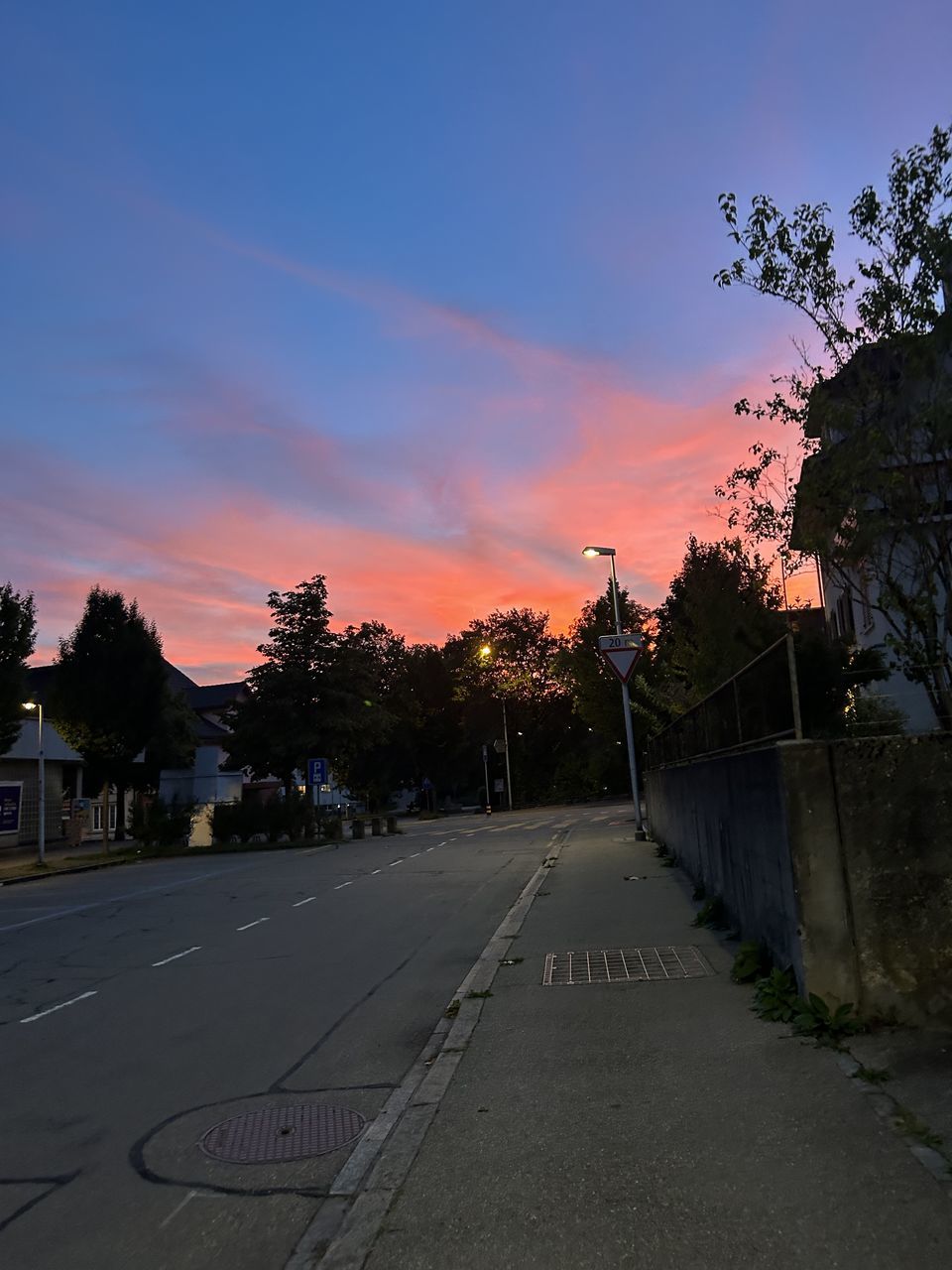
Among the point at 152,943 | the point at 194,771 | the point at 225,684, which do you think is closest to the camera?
the point at 152,943

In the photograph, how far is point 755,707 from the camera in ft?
28.3

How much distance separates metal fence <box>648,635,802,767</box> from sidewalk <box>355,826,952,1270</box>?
82.7 inches

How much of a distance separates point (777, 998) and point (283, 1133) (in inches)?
134

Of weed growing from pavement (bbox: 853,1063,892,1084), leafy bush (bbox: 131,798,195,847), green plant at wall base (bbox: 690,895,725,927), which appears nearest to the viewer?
weed growing from pavement (bbox: 853,1063,892,1084)

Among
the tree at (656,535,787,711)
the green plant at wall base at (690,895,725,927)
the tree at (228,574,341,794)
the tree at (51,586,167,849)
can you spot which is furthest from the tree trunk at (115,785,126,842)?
the green plant at wall base at (690,895,725,927)

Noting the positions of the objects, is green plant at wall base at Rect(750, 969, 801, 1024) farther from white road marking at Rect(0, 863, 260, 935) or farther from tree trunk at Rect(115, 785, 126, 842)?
tree trunk at Rect(115, 785, 126, 842)

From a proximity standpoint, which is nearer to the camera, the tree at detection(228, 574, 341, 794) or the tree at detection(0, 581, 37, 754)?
the tree at detection(0, 581, 37, 754)

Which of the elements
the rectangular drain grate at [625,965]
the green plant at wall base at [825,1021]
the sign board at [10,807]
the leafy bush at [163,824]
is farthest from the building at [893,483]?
the sign board at [10,807]

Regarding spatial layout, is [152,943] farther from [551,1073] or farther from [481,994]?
[551,1073]

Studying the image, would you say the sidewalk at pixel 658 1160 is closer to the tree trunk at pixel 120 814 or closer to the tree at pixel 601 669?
the tree at pixel 601 669

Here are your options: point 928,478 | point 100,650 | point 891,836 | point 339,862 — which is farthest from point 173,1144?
point 100,650

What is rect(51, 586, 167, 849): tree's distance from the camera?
A: 163ft

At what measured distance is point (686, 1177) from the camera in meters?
4.18

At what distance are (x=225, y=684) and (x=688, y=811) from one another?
79.4m
